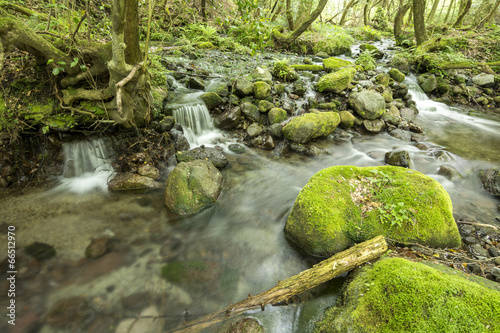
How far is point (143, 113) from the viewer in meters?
5.41

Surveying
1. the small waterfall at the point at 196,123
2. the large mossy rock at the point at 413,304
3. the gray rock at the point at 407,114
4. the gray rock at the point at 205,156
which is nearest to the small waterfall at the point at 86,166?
the gray rock at the point at 205,156

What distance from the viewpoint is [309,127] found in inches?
267

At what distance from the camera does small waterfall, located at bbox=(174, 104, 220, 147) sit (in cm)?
682

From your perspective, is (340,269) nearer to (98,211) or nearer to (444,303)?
(444,303)

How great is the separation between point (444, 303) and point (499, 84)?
14539 millimetres

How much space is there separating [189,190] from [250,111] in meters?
3.74

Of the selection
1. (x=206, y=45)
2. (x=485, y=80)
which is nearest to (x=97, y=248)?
(x=206, y=45)

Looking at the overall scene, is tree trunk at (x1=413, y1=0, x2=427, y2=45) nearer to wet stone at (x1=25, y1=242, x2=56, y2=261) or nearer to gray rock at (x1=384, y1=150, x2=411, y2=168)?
gray rock at (x1=384, y1=150, x2=411, y2=168)

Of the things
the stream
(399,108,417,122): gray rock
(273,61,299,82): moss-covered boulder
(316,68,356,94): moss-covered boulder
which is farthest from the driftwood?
(273,61,299,82): moss-covered boulder

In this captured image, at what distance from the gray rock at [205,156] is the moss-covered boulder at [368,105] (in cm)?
523

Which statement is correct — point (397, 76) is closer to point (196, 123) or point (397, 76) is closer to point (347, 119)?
point (347, 119)

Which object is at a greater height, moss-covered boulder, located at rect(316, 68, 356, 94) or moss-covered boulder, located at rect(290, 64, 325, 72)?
moss-covered boulder, located at rect(290, 64, 325, 72)

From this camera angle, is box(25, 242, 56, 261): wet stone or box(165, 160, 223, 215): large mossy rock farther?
box(165, 160, 223, 215): large mossy rock

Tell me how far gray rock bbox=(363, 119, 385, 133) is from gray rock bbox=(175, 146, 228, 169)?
17.0 feet
